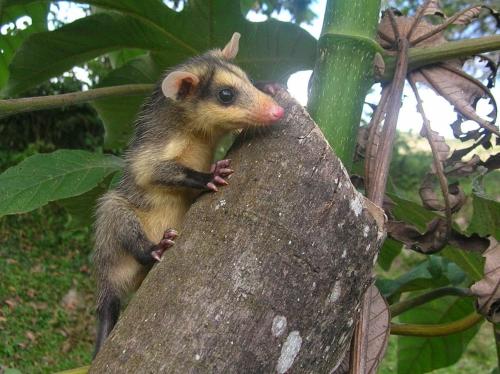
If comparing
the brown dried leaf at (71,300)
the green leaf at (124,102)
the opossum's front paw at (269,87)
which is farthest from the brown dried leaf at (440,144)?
the brown dried leaf at (71,300)

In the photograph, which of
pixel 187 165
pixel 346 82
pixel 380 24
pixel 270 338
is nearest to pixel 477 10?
pixel 380 24

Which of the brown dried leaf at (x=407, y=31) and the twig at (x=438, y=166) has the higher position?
the brown dried leaf at (x=407, y=31)

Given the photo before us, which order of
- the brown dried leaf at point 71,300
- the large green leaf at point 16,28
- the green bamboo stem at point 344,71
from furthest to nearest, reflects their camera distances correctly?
the brown dried leaf at point 71,300
the large green leaf at point 16,28
the green bamboo stem at point 344,71

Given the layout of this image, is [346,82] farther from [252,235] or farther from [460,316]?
[460,316]

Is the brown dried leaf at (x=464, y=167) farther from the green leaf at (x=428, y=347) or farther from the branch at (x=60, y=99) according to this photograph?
the branch at (x=60, y=99)

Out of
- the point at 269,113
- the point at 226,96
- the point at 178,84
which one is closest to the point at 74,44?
the point at 178,84

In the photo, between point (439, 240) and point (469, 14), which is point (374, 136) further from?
point (469, 14)

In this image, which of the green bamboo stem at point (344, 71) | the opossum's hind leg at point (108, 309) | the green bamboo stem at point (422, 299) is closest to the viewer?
the green bamboo stem at point (344, 71)
